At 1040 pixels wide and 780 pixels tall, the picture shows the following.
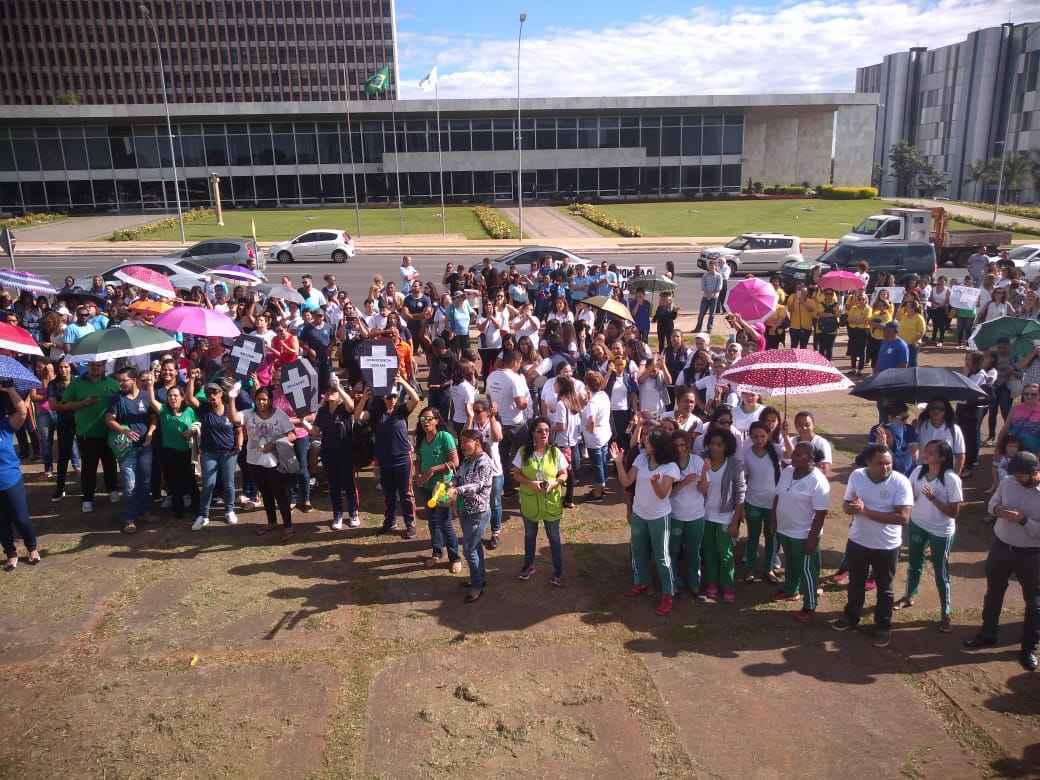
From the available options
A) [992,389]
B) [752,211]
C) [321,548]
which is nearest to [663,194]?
[752,211]

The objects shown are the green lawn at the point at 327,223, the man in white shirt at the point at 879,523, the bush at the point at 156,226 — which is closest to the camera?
the man in white shirt at the point at 879,523

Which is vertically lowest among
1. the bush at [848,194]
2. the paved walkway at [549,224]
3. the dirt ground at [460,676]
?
the dirt ground at [460,676]

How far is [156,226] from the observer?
153 ft

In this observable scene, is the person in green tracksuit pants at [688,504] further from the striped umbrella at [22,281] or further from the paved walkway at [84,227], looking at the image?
the paved walkway at [84,227]

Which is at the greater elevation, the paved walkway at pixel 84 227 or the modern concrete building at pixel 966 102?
the modern concrete building at pixel 966 102

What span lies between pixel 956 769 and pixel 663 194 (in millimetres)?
61791

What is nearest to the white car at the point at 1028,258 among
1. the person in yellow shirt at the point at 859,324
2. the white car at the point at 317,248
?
the person in yellow shirt at the point at 859,324

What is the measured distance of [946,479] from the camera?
245 inches

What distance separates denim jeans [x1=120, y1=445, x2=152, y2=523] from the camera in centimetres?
830

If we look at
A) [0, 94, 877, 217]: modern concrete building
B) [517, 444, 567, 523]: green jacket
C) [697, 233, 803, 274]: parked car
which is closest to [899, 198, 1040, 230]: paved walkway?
[0, 94, 877, 217]: modern concrete building

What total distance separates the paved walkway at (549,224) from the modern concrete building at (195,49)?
57.1 metres

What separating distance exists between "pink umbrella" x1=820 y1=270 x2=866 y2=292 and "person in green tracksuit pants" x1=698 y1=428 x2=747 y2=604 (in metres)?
8.13

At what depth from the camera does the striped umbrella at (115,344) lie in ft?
27.4

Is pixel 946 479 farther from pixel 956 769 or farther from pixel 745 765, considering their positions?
pixel 745 765
